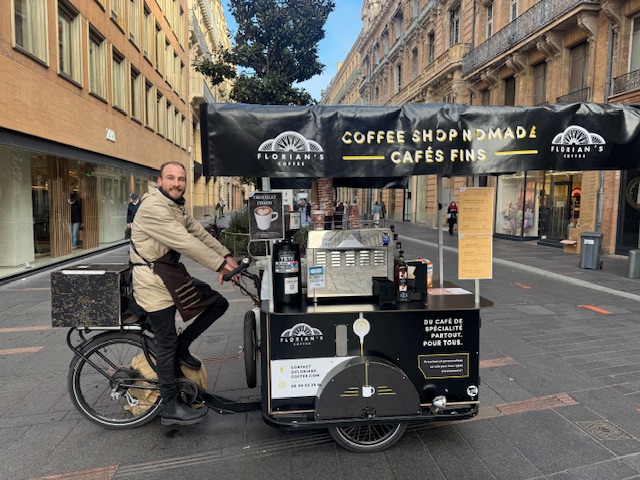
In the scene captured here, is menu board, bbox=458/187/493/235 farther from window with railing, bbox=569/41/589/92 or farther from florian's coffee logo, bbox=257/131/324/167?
window with railing, bbox=569/41/589/92

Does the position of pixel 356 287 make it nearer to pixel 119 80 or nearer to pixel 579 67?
pixel 119 80

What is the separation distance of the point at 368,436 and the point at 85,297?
2.37 meters

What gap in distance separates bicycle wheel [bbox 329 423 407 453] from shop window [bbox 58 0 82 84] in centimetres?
1260

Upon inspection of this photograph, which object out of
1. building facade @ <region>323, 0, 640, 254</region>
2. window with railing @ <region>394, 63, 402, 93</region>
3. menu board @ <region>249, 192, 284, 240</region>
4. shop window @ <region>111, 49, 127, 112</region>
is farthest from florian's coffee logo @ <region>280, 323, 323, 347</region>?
window with railing @ <region>394, 63, 402, 93</region>

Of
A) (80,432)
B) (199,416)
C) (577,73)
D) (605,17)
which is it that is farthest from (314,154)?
(577,73)

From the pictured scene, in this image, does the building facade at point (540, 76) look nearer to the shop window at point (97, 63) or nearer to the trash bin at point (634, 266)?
the trash bin at point (634, 266)

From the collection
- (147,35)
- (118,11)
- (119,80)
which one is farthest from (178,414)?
(147,35)

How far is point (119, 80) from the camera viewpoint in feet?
53.8

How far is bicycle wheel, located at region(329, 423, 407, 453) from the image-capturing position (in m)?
3.08

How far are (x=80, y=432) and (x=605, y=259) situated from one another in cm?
1432

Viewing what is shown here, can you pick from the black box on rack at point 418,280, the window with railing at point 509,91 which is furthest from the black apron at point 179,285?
the window with railing at point 509,91

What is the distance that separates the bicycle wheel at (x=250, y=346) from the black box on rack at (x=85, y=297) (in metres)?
0.97

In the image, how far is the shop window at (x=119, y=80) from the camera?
622 inches

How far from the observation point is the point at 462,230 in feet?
11.0
